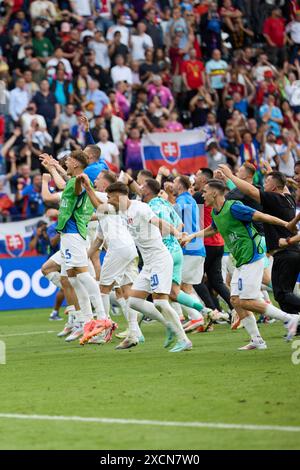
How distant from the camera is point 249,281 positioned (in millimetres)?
13875

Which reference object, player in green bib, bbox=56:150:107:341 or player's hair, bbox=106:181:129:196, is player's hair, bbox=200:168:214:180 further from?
player's hair, bbox=106:181:129:196

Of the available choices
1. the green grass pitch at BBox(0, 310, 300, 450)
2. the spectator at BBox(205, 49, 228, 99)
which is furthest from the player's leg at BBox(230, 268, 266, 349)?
the spectator at BBox(205, 49, 228, 99)

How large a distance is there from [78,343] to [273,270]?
337 cm

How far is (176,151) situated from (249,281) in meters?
13.5

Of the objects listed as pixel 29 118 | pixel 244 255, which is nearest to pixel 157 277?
pixel 244 255

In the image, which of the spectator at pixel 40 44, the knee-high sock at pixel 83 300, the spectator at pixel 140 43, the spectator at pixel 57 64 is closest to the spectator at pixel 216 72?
the spectator at pixel 140 43

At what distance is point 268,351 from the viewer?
13.9m

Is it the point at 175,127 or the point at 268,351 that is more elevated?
the point at 268,351

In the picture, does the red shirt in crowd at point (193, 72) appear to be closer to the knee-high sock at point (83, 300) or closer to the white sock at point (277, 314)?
the knee-high sock at point (83, 300)

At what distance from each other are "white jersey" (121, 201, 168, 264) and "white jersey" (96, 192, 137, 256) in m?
1.49

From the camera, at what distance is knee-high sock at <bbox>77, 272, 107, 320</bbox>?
15.4 meters

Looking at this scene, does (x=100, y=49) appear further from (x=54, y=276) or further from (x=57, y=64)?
(x=54, y=276)
